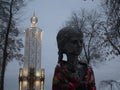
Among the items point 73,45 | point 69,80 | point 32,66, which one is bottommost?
point 69,80

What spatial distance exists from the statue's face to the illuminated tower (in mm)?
32320

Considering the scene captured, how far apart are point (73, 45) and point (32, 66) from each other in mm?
33150

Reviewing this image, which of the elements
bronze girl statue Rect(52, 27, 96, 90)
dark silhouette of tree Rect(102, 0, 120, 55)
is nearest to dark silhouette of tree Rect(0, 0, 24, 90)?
dark silhouette of tree Rect(102, 0, 120, 55)

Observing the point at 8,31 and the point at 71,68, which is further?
the point at 8,31

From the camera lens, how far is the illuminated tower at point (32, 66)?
3591 centimetres

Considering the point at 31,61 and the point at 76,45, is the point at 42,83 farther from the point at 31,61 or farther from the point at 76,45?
the point at 76,45

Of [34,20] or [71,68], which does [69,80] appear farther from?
[34,20]

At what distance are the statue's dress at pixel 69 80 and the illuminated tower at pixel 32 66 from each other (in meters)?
32.3

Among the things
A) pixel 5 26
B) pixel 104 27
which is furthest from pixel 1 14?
pixel 104 27

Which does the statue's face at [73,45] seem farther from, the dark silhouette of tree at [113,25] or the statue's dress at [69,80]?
the dark silhouette of tree at [113,25]

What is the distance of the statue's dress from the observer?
11.4 feet

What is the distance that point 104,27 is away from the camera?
2606 centimetres

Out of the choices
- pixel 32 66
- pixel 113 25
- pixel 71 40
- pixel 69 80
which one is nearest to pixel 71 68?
pixel 69 80

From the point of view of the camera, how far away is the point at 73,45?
3617mm
